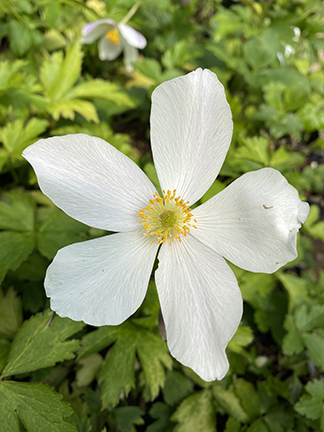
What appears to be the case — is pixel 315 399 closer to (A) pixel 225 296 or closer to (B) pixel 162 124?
(A) pixel 225 296

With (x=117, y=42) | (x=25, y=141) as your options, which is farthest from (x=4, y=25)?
(x=25, y=141)

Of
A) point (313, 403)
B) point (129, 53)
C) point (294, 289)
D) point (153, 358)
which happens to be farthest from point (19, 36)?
point (313, 403)

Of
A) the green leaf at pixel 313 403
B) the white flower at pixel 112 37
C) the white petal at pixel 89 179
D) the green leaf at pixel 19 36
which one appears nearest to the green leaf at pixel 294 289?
the green leaf at pixel 313 403

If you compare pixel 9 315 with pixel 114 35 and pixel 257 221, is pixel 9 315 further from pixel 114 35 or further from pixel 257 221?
pixel 114 35

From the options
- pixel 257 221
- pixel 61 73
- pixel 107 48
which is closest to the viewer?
pixel 257 221

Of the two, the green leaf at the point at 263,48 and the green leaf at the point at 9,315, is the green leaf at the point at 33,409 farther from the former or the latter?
the green leaf at the point at 263,48

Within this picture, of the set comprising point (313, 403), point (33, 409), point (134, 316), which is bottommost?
point (313, 403)

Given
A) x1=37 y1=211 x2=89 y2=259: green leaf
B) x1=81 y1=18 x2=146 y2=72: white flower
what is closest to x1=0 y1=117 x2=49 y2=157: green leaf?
x1=37 y1=211 x2=89 y2=259: green leaf
